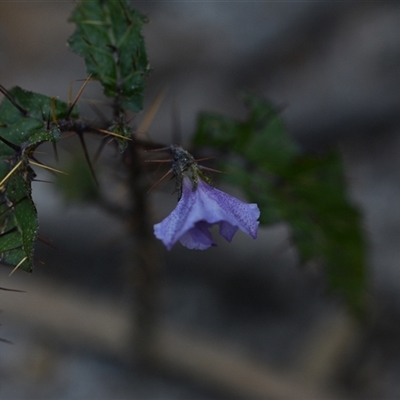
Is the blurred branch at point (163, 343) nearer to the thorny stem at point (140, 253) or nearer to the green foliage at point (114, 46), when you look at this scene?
the thorny stem at point (140, 253)

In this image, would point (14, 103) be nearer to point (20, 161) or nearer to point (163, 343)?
point (20, 161)

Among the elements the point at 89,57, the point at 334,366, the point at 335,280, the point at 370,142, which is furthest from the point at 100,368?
the point at 370,142

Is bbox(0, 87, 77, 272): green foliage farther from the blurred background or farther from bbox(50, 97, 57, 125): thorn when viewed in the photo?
the blurred background

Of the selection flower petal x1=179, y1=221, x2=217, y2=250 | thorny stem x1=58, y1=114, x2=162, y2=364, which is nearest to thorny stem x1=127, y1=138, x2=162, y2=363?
thorny stem x1=58, y1=114, x2=162, y2=364

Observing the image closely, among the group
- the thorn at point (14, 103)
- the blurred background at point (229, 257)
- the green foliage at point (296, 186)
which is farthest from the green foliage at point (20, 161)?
the blurred background at point (229, 257)

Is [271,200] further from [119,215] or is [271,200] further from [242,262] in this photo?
[242,262]

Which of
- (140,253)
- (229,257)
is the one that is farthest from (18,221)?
(229,257)

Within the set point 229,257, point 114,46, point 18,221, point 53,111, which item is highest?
point 229,257
